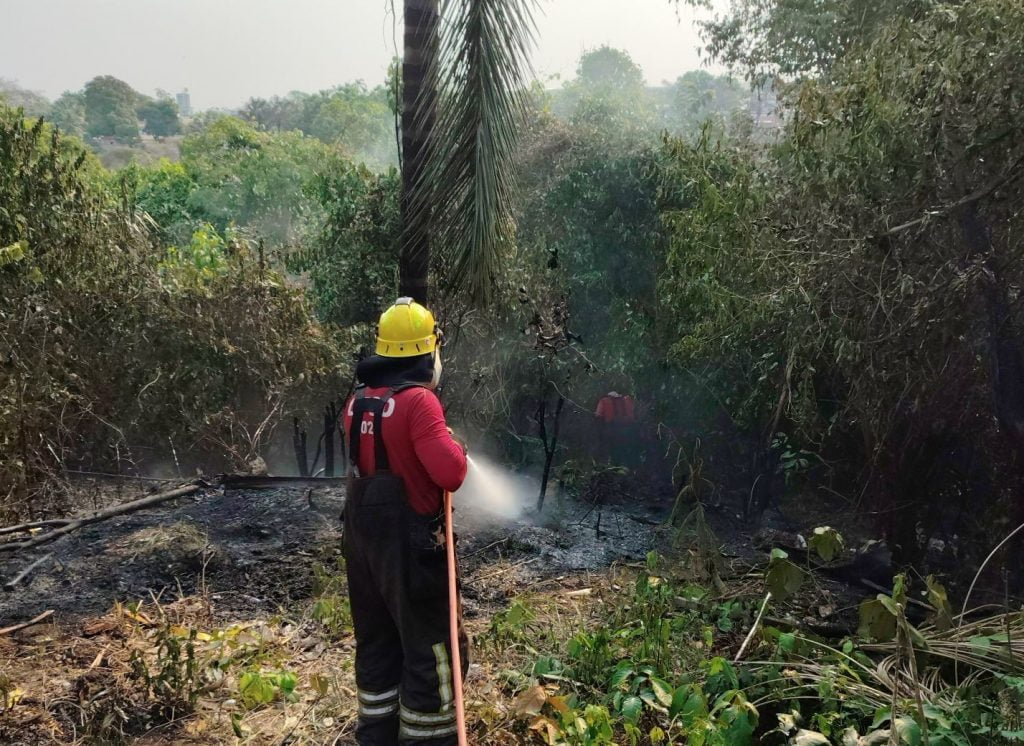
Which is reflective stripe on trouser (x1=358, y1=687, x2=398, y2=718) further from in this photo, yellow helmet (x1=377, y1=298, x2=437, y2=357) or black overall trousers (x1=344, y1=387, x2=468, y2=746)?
yellow helmet (x1=377, y1=298, x2=437, y2=357)

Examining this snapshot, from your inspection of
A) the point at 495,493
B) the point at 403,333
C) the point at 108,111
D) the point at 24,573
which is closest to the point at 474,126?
the point at 403,333

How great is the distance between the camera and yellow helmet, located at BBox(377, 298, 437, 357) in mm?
3074

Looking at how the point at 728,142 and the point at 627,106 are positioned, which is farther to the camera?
the point at 627,106

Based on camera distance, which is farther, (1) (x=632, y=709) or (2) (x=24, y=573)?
(2) (x=24, y=573)

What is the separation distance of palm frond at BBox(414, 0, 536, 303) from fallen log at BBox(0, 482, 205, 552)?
152 inches

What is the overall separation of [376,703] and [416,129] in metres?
2.86

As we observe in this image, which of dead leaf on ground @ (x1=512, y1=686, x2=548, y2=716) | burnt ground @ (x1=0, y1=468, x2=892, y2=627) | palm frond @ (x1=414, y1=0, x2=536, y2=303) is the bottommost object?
burnt ground @ (x1=0, y1=468, x2=892, y2=627)

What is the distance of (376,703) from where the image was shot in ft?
10.4

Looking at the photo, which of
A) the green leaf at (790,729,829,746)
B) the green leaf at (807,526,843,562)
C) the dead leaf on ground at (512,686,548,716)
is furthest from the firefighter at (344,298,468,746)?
the green leaf at (807,526,843,562)

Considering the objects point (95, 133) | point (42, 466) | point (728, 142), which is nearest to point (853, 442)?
point (728, 142)

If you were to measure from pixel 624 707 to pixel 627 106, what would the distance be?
11925 mm

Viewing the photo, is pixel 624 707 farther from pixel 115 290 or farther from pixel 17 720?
pixel 115 290

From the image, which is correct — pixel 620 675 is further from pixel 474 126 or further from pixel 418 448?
pixel 474 126

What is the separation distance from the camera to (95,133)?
8406 centimetres
